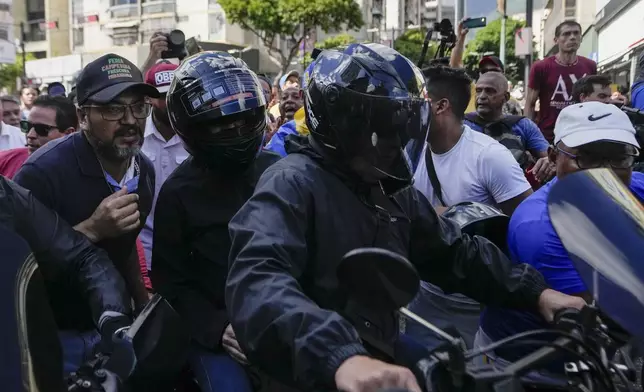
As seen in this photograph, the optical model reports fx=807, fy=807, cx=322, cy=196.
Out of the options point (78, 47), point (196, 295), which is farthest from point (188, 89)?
point (78, 47)

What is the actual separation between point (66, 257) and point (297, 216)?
3.47 feet

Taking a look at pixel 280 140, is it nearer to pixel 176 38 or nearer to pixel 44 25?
pixel 176 38

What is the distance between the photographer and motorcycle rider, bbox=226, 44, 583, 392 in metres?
1.70

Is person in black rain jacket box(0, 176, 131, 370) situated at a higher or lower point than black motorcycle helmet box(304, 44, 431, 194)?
lower

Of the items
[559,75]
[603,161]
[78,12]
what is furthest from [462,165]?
[78,12]

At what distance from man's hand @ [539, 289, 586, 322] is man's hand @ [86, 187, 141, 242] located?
5.42 ft

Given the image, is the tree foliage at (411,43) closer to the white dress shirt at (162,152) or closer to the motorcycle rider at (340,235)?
the white dress shirt at (162,152)

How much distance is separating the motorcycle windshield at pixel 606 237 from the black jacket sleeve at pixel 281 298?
535 mm

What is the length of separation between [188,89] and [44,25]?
183 ft

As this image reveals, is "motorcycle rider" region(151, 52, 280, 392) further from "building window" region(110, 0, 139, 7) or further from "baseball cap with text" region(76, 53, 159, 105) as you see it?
"building window" region(110, 0, 139, 7)

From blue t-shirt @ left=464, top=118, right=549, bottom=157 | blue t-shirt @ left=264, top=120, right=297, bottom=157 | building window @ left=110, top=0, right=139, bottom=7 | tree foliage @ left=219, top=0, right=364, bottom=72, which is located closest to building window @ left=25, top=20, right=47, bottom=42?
building window @ left=110, top=0, right=139, bottom=7

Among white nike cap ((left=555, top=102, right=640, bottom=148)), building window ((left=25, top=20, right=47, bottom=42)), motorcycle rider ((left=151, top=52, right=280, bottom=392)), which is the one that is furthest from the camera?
building window ((left=25, top=20, right=47, bottom=42))

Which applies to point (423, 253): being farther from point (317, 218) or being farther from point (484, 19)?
point (484, 19)

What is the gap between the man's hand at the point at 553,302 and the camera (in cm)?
224
